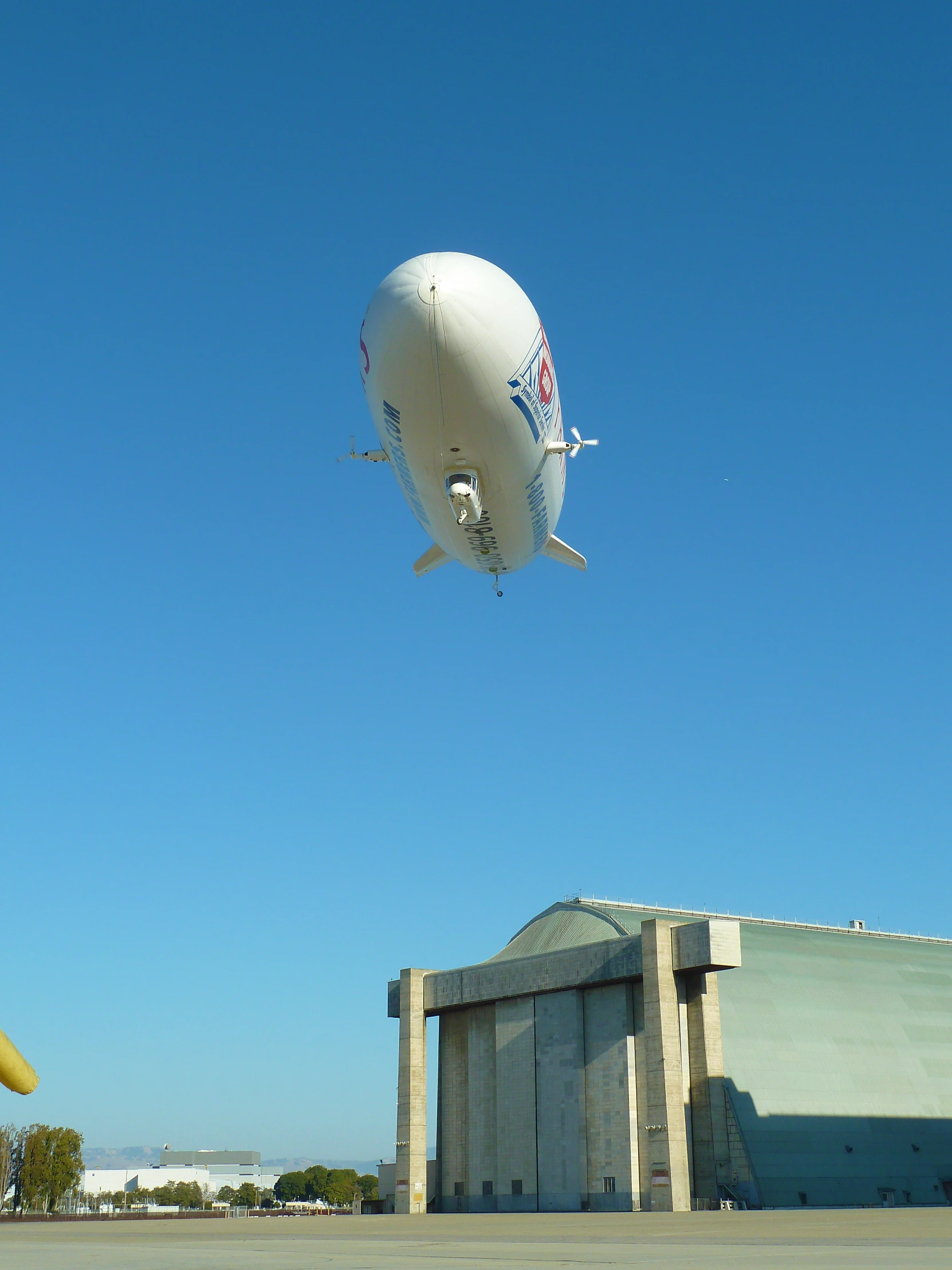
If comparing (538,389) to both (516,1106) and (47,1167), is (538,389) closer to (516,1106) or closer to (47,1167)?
(516,1106)

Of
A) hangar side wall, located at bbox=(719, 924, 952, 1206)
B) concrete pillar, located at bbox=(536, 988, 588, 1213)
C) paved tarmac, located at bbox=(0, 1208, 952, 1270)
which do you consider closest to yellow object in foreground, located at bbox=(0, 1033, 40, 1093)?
paved tarmac, located at bbox=(0, 1208, 952, 1270)

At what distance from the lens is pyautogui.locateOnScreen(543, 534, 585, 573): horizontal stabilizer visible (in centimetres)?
4984

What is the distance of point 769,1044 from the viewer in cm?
8644

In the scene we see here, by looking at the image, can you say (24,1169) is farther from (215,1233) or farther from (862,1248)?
(862,1248)

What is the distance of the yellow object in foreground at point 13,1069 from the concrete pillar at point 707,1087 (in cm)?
7860

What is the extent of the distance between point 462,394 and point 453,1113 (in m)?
79.1

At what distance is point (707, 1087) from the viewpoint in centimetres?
7912

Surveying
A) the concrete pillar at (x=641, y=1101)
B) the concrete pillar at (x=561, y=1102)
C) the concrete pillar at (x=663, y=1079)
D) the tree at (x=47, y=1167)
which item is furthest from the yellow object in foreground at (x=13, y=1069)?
the tree at (x=47, y=1167)

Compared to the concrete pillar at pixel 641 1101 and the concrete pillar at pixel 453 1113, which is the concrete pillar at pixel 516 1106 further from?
the concrete pillar at pixel 641 1101

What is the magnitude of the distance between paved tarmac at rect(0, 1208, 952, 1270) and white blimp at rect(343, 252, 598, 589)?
72.5ft

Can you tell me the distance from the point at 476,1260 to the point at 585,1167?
223 ft

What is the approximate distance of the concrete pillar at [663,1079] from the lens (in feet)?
248

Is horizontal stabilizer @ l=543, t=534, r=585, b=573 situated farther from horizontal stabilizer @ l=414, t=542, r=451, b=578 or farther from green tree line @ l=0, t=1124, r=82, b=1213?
green tree line @ l=0, t=1124, r=82, b=1213

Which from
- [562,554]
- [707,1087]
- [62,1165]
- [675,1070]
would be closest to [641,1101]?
[675,1070]
